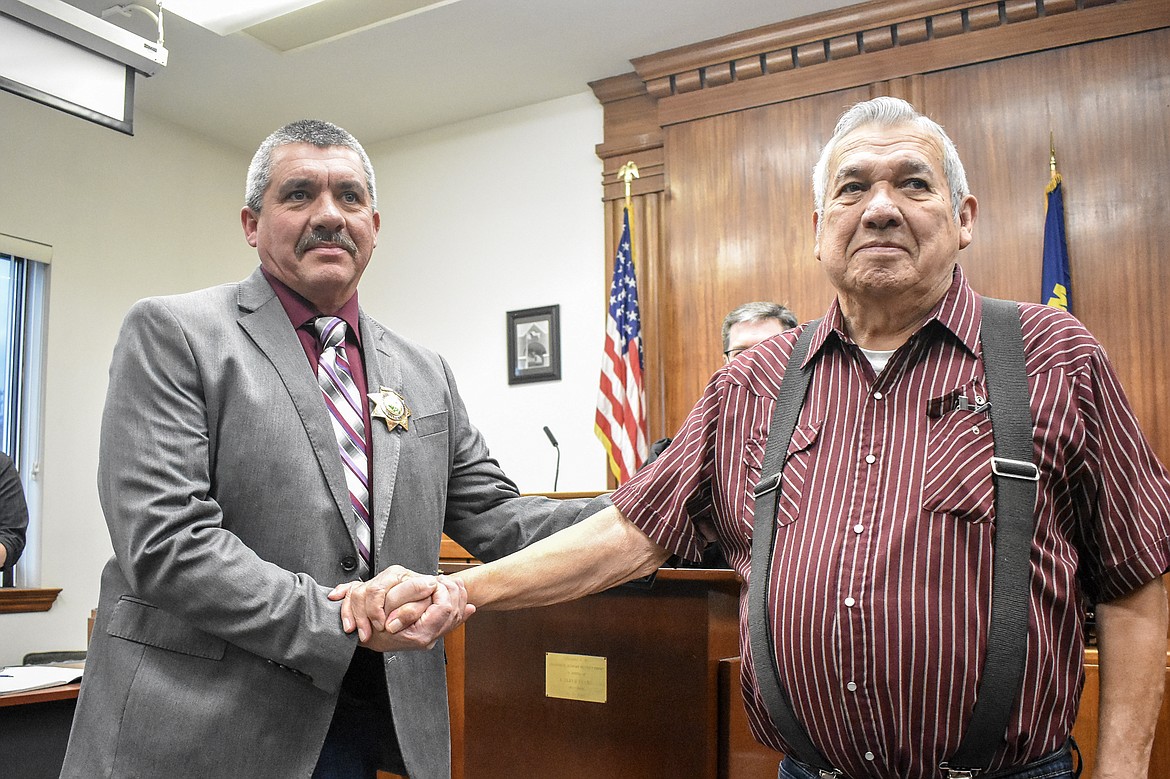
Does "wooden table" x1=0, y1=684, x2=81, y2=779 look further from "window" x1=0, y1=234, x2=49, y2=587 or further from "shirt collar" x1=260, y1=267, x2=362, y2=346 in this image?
"window" x1=0, y1=234, x2=49, y2=587

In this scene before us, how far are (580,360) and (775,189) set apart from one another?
4.51ft

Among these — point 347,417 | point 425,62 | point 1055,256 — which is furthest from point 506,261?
point 347,417

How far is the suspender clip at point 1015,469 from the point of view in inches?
52.5

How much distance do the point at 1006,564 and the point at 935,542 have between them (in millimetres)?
87

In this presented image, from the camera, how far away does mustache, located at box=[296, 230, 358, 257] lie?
6.20ft

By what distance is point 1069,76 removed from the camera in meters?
4.50

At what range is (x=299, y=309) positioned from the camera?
6.25 ft

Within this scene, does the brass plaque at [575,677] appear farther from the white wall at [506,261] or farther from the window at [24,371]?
the window at [24,371]

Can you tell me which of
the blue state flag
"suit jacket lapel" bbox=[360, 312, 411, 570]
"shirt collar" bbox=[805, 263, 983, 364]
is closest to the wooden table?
"suit jacket lapel" bbox=[360, 312, 411, 570]

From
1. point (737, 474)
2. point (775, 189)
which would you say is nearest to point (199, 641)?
point (737, 474)

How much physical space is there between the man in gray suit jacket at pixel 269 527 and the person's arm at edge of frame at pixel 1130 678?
38.7 inches

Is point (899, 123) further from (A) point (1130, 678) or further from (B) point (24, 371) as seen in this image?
(B) point (24, 371)

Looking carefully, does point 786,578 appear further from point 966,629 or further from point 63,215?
point 63,215

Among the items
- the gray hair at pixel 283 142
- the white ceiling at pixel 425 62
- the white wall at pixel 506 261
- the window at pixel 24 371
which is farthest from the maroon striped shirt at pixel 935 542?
the window at pixel 24 371
